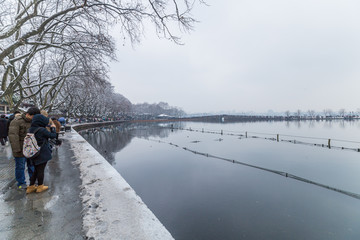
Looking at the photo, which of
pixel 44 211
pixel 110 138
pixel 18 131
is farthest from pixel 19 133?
pixel 110 138

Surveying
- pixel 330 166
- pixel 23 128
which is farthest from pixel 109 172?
pixel 330 166

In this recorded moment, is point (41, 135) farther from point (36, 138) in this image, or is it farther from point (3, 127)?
point (3, 127)

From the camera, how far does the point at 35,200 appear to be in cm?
344

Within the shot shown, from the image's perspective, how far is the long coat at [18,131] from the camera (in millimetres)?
3799

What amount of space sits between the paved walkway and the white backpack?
98 centimetres

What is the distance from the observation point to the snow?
2.44 metres

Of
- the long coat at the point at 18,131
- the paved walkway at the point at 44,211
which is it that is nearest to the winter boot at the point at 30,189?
the paved walkway at the point at 44,211

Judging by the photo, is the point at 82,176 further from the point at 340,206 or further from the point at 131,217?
the point at 340,206

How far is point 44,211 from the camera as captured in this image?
3.04 meters

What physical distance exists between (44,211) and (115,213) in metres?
1.38

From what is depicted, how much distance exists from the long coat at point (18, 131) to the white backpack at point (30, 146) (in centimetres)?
63

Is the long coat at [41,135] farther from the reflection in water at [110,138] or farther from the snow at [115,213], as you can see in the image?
the reflection in water at [110,138]

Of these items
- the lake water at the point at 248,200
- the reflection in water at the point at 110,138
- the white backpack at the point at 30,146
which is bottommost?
the lake water at the point at 248,200

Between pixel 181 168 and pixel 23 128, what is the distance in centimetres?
939
